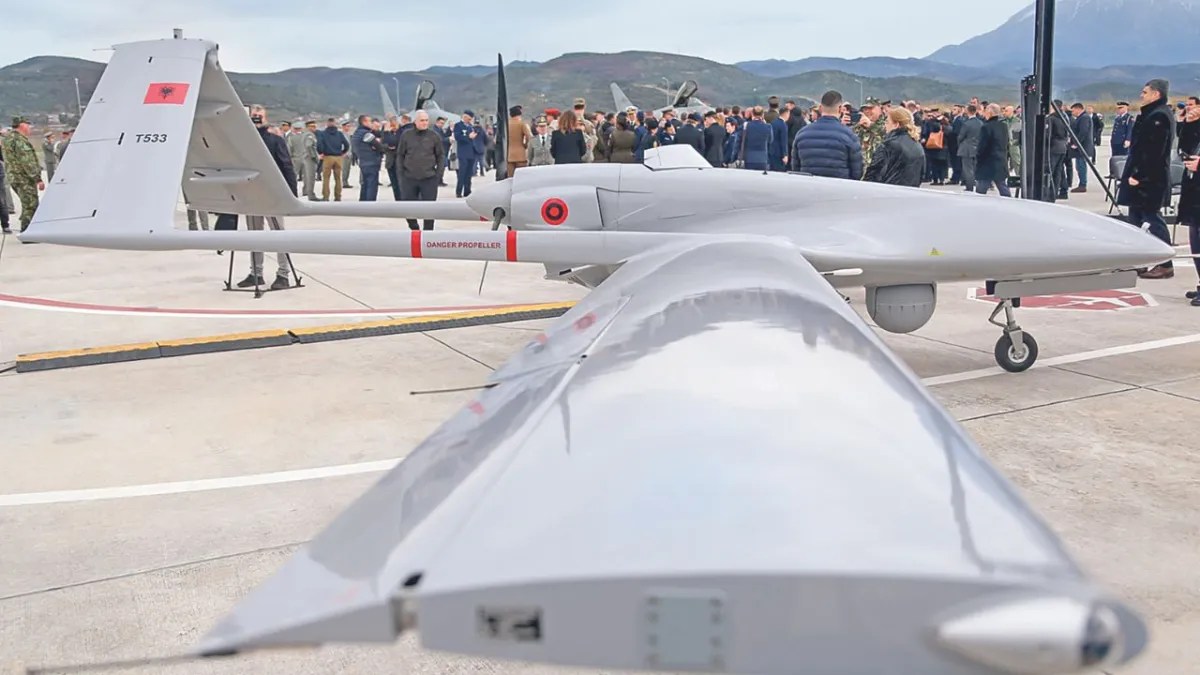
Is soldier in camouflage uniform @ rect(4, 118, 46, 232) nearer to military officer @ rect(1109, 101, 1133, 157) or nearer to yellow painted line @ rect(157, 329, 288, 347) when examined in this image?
yellow painted line @ rect(157, 329, 288, 347)

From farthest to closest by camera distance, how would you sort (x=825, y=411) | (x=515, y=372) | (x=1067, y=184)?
(x=1067, y=184) → (x=515, y=372) → (x=825, y=411)

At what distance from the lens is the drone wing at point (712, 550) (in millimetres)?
1355

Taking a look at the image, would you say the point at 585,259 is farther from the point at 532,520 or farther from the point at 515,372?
the point at 532,520

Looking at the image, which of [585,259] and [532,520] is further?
[585,259]

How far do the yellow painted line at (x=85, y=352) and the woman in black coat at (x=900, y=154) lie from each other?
6574 millimetres

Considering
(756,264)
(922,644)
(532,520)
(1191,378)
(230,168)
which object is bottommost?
(1191,378)

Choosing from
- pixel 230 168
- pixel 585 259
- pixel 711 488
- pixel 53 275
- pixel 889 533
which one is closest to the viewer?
pixel 889 533

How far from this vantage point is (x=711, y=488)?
1601 millimetres

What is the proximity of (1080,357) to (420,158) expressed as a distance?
8.37 m

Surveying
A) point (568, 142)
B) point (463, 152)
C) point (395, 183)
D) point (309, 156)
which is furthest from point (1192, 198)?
point (309, 156)

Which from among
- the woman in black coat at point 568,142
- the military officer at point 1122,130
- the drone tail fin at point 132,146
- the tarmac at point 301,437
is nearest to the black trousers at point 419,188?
the woman in black coat at point 568,142

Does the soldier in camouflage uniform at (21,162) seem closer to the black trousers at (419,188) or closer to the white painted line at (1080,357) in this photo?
the black trousers at (419,188)

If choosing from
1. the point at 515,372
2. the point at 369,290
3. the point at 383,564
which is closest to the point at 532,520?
the point at 383,564

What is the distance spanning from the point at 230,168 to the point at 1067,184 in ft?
55.2
